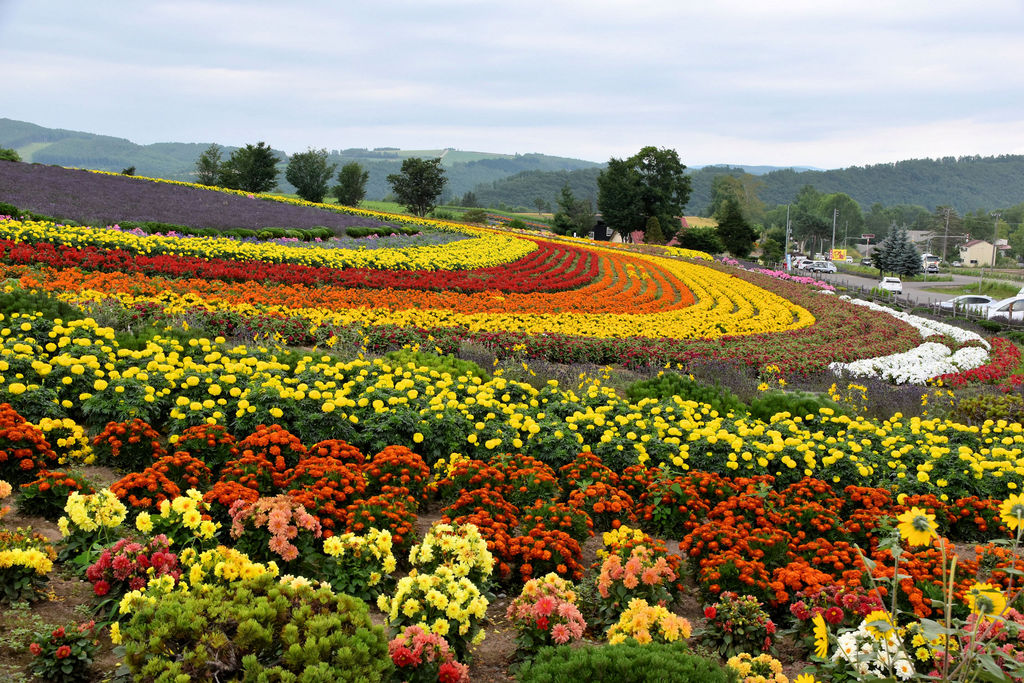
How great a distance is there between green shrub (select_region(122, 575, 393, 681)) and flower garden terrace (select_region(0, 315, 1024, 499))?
3041 millimetres

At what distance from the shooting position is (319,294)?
1474cm

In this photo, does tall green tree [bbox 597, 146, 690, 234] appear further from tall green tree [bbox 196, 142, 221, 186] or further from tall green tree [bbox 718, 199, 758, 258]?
tall green tree [bbox 196, 142, 221, 186]

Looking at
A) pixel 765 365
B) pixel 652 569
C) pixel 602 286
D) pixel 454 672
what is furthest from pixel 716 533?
pixel 602 286

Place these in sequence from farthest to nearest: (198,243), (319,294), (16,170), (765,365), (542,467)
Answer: (16,170), (198,243), (319,294), (765,365), (542,467)

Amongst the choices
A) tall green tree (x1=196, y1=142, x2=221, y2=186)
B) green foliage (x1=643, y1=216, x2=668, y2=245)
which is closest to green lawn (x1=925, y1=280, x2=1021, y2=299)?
green foliage (x1=643, y1=216, x2=668, y2=245)

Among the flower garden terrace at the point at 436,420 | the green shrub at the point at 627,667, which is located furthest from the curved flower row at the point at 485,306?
the green shrub at the point at 627,667

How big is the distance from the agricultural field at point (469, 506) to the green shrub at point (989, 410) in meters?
0.03

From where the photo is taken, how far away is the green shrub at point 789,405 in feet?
29.6

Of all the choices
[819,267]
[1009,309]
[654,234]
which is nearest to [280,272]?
[1009,309]

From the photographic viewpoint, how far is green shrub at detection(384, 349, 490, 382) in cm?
915

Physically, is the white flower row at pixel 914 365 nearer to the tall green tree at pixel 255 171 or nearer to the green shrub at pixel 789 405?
the green shrub at pixel 789 405

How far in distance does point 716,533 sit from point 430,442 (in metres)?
2.72

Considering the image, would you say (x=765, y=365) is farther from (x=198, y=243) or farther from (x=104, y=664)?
(x=198, y=243)

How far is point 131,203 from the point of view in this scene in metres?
26.1
